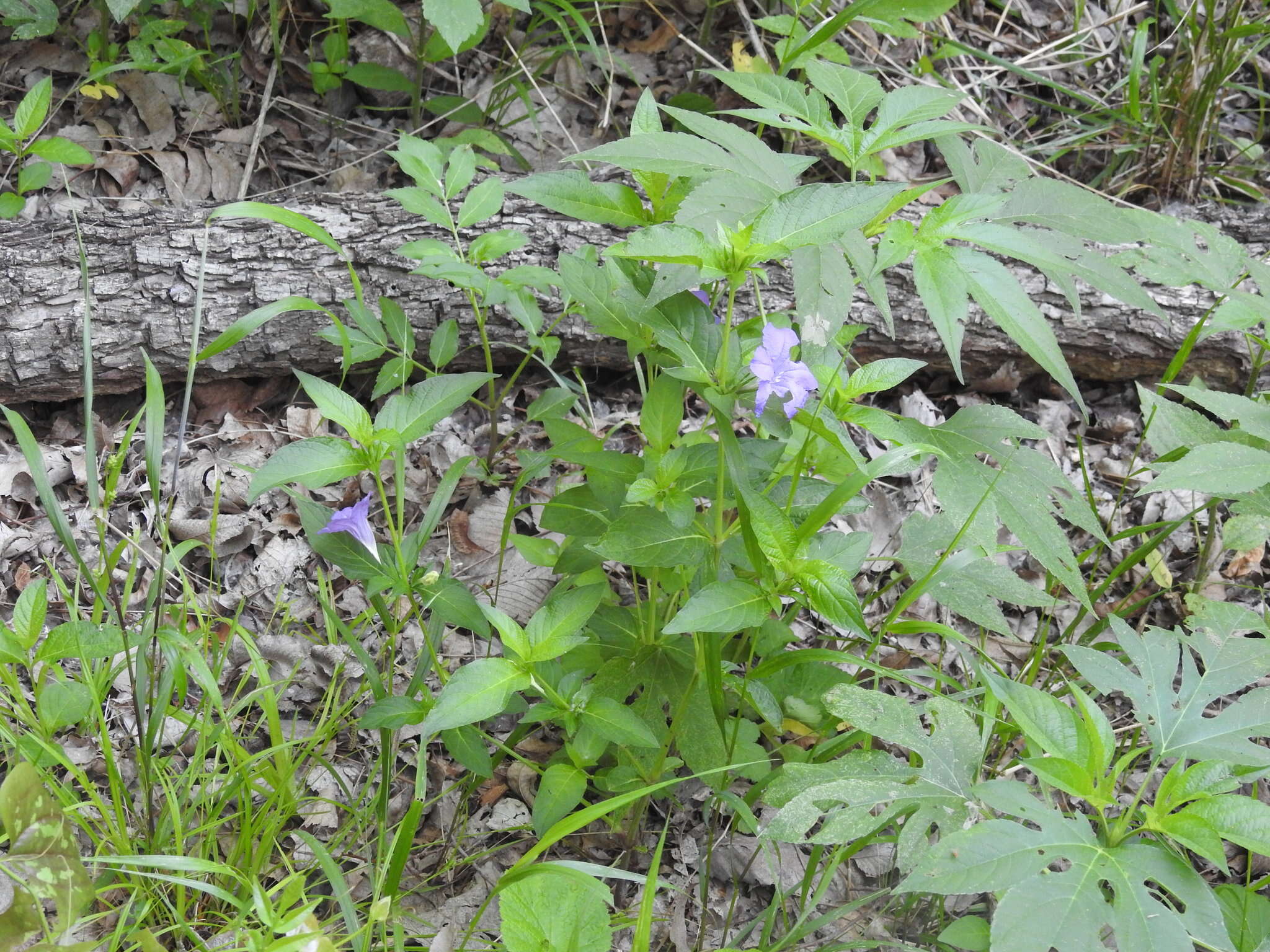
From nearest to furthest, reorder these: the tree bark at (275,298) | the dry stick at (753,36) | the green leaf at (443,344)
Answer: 1. the green leaf at (443,344)
2. the tree bark at (275,298)
3. the dry stick at (753,36)

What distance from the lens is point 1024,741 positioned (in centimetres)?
220

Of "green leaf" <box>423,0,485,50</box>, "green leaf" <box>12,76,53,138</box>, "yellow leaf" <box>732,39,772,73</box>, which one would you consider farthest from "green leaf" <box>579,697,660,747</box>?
"yellow leaf" <box>732,39,772,73</box>

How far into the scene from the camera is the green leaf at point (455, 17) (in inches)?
104

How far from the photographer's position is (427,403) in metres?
1.75

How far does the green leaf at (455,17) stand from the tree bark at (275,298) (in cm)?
48

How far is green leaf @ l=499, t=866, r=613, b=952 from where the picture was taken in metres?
1.44

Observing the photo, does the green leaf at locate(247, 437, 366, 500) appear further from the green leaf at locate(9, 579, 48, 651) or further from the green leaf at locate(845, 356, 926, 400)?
the green leaf at locate(845, 356, 926, 400)

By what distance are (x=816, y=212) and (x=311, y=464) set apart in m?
0.91

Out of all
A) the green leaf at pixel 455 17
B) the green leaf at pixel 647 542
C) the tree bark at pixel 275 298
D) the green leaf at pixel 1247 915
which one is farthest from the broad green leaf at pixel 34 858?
the green leaf at pixel 455 17

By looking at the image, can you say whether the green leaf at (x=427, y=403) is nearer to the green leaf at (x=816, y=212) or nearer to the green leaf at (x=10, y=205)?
the green leaf at (x=816, y=212)

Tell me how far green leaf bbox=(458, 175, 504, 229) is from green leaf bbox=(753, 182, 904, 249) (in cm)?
99

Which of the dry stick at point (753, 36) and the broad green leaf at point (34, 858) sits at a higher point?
the dry stick at point (753, 36)

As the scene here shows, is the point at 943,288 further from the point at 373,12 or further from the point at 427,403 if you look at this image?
the point at 373,12

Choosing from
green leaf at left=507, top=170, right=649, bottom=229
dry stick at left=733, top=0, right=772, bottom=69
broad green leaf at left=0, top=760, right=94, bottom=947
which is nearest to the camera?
broad green leaf at left=0, top=760, right=94, bottom=947
